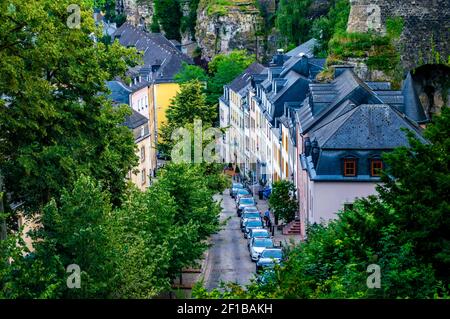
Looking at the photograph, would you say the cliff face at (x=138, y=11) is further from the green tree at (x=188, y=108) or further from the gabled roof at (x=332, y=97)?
the gabled roof at (x=332, y=97)

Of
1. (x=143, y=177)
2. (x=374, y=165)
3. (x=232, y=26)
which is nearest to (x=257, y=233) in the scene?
(x=374, y=165)

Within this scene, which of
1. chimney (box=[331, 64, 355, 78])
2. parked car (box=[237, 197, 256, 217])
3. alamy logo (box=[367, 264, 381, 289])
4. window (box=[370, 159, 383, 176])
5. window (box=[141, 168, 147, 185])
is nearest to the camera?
alamy logo (box=[367, 264, 381, 289])

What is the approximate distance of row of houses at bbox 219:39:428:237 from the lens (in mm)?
48406

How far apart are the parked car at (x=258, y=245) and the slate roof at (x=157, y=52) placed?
55285 mm

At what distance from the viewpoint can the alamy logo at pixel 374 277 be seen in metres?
23.4

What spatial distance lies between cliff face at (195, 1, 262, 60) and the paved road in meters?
61.3

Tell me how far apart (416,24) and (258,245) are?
64.8 feet

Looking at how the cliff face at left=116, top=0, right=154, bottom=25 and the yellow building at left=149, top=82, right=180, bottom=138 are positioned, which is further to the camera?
the cliff face at left=116, top=0, right=154, bottom=25

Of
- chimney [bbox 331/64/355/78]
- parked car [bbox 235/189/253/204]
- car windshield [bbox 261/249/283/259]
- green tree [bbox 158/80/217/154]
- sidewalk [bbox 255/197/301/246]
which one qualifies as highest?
green tree [bbox 158/80/217/154]

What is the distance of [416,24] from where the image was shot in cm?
6738

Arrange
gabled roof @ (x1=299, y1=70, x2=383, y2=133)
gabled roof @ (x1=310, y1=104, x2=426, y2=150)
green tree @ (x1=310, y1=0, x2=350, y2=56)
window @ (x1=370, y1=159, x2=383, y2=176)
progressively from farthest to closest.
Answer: green tree @ (x1=310, y1=0, x2=350, y2=56), gabled roof @ (x1=299, y1=70, x2=383, y2=133), gabled roof @ (x1=310, y1=104, x2=426, y2=150), window @ (x1=370, y1=159, x2=383, y2=176)

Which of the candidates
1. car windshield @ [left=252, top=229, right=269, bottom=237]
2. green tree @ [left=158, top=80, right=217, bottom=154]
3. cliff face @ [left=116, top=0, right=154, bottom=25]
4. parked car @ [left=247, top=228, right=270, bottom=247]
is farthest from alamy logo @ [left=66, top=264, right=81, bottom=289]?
cliff face @ [left=116, top=0, right=154, bottom=25]

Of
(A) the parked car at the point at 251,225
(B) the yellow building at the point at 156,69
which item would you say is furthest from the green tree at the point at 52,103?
(B) the yellow building at the point at 156,69

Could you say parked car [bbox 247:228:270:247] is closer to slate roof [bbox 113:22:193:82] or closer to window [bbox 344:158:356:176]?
window [bbox 344:158:356:176]
